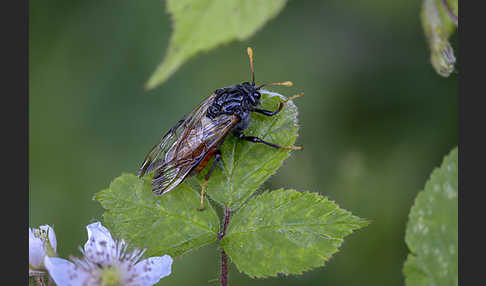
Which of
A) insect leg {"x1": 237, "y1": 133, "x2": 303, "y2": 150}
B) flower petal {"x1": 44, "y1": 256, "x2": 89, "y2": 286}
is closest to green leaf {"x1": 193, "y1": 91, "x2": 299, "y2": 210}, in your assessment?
insect leg {"x1": 237, "y1": 133, "x2": 303, "y2": 150}

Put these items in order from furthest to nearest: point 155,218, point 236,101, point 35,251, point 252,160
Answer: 1. point 236,101
2. point 252,160
3. point 155,218
4. point 35,251

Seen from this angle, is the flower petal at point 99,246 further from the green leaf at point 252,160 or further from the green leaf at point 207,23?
the green leaf at point 207,23

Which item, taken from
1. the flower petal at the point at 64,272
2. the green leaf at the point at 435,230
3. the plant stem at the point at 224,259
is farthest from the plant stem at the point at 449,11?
the flower petal at the point at 64,272

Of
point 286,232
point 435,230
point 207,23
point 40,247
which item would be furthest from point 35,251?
point 435,230

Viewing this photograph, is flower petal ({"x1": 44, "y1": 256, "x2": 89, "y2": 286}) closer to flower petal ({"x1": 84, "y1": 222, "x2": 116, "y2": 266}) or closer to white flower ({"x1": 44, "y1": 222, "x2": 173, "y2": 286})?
white flower ({"x1": 44, "y1": 222, "x2": 173, "y2": 286})

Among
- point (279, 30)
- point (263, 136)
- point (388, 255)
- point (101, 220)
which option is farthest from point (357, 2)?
point (101, 220)

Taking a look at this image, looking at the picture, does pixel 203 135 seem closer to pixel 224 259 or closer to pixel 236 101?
pixel 236 101
